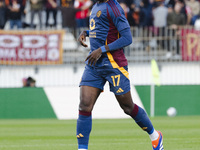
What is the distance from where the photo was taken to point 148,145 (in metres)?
9.73

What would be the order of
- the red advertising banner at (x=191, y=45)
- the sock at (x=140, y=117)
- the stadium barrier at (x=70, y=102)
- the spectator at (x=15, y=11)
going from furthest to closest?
1. the spectator at (x=15, y=11)
2. the red advertising banner at (x=191, y=45)
3. the stadium barrier at (x=70, y=102)
4. the sock at (x=140, y=117)

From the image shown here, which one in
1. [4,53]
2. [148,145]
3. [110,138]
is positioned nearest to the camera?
[148,145]

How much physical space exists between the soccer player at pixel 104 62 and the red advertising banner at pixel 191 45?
46.2ft

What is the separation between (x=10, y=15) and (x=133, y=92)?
234 inches

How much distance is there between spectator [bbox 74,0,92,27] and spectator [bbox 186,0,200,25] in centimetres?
386

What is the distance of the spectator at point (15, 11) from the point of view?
73.1 ft

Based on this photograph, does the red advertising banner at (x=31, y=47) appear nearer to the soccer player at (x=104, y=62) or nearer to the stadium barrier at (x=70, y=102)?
the stadium barrier at (x=70, y=102)

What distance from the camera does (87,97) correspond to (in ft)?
25.0

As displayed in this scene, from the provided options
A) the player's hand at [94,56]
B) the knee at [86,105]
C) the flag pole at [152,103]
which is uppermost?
the player's hand at [94,56]

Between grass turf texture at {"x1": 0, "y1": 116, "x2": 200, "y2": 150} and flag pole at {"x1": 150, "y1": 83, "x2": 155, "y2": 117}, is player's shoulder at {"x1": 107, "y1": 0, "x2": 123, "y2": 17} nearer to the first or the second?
grass turf texture at {"x1": 0, "y1": 116, "x2": 200, "y2": 150}

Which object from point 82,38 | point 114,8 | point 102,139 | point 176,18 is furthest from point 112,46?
point 176,18

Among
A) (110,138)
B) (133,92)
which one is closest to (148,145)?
(110,138)

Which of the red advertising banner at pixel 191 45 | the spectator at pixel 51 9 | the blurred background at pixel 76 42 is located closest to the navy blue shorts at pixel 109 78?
the blurred background at pixel 76 42

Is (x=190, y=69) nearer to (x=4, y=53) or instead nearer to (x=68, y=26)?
(x=68, y=26)
